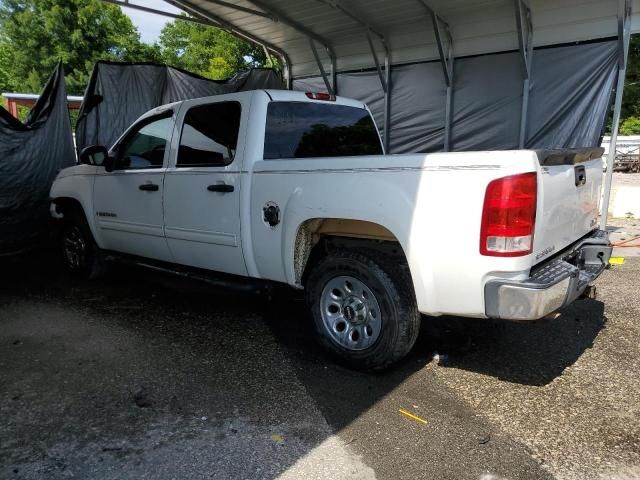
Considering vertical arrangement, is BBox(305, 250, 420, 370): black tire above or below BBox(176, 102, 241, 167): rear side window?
below

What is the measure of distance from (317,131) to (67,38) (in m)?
46.0

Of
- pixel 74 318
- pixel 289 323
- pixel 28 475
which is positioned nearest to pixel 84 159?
pixel 74 318

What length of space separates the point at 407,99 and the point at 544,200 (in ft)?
23.9

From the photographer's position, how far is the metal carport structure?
24.4 ft

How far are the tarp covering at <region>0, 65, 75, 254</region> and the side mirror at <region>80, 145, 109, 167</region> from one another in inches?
109

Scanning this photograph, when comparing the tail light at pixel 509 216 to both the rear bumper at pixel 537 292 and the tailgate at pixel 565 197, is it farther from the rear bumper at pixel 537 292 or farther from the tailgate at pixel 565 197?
the rear bumper at pixel 537 292

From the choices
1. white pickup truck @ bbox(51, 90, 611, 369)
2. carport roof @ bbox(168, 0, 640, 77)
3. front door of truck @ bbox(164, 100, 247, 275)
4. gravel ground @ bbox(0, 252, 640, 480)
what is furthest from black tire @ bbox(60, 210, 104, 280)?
carport roof @ bbox(168, 0, 640, 77)

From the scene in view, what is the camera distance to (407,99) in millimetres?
9797

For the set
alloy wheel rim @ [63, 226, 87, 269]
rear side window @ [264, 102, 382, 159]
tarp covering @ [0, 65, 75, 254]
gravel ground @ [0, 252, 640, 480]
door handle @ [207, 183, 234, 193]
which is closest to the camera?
gravel ground @ [0, 252, 640, 480]

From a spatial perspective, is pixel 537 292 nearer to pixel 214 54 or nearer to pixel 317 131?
pixel 317 131

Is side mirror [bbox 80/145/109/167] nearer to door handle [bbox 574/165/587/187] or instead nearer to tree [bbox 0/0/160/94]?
door handle [bbox 574/165/587/187]

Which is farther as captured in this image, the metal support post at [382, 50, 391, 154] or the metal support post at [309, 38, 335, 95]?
the metal support post at [309, 38, 335, 95]

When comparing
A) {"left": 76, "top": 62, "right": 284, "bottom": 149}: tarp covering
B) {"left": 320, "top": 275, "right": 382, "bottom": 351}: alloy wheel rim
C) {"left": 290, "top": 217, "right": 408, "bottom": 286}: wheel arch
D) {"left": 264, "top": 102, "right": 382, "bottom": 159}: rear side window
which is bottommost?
{"left": 320, "top": 275, "right": 382, "bottom": 351}: alloy wheel rim

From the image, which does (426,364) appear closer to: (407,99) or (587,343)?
(587,343)
